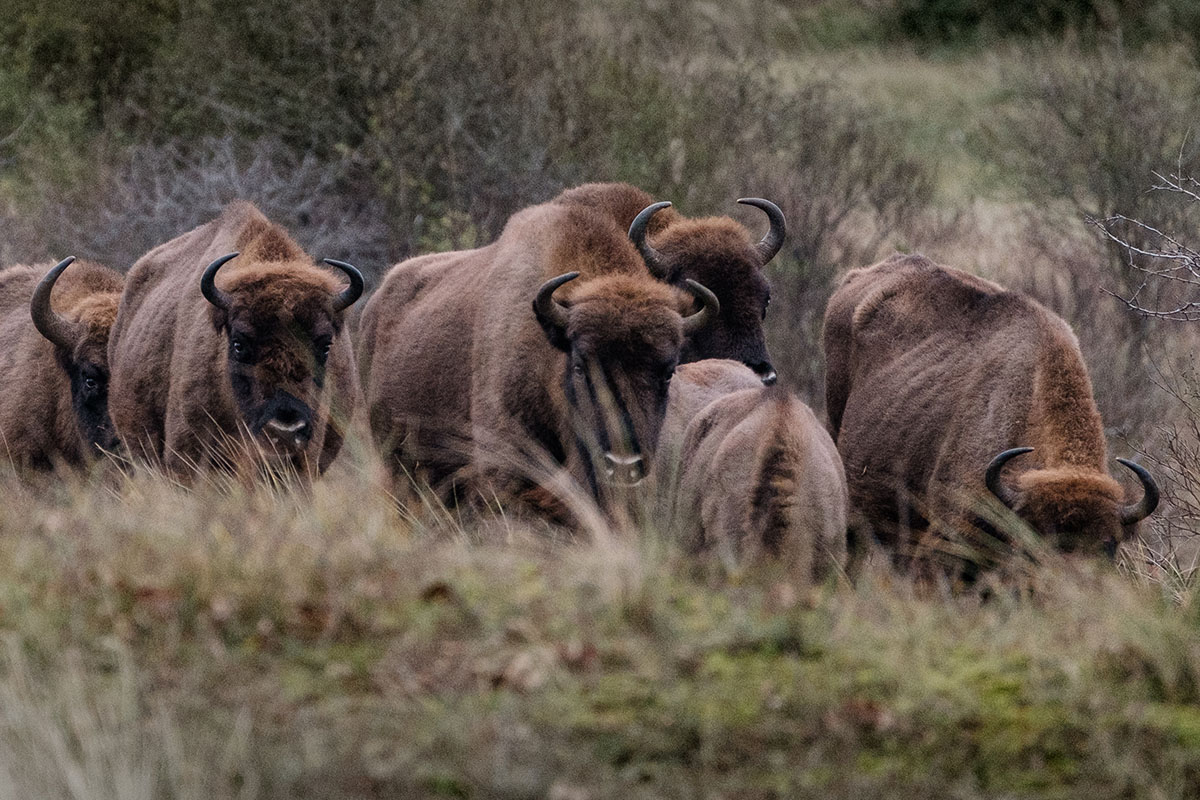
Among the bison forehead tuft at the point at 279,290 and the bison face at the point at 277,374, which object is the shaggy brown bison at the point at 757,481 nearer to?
the bison face at the point at 277,374

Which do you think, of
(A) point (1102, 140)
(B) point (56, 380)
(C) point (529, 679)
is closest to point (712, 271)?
(B) point (56, 380)

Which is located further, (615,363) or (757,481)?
(615,363)

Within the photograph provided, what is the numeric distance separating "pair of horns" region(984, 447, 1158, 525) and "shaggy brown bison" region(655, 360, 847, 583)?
79 cm

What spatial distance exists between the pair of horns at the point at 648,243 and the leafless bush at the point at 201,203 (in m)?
8.12

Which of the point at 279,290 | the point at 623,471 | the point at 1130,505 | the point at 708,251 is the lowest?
the point at 1130,505

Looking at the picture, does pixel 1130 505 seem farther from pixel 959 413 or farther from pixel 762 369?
pixel 762 369

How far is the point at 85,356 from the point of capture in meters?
10.6

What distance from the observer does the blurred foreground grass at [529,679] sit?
4547 mm

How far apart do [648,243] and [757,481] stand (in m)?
3.37

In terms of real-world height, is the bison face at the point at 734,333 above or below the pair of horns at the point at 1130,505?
above

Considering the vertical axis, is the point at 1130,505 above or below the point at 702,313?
below

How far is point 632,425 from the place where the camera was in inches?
326

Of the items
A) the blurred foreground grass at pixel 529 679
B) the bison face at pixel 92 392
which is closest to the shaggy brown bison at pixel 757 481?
the blurred foreground grass at pixel 529 679

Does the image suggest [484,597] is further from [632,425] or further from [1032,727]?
Result: [632,425]
